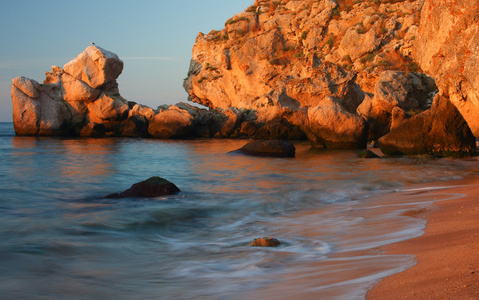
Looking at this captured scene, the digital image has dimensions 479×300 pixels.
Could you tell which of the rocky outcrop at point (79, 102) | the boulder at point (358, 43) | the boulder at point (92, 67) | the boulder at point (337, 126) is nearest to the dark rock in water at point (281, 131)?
the boulder at point (337, 126)

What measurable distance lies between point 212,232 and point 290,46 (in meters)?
35.4

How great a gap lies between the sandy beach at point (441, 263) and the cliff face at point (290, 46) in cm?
2280

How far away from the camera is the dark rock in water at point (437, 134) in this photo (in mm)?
12023

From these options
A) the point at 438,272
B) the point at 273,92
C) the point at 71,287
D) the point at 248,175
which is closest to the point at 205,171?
the point at 248,175

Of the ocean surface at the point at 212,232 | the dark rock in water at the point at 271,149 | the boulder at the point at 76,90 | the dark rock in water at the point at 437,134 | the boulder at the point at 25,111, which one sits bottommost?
the ocean surface at the point at 212,232

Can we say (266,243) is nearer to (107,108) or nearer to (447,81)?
(447,81)

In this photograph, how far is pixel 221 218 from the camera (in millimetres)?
6328

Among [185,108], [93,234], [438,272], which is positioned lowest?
[93,234]

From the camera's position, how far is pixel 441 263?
2639 mm

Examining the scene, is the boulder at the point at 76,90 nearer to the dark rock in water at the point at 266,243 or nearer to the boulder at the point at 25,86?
the boulder at the point at 25,86

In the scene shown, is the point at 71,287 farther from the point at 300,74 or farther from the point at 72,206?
the point at 300,74

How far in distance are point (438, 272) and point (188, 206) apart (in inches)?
199

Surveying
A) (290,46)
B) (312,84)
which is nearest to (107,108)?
(312,84)

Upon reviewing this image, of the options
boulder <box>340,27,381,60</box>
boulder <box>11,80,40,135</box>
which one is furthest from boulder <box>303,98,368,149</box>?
boulder <box>11,80,40,135</box>
